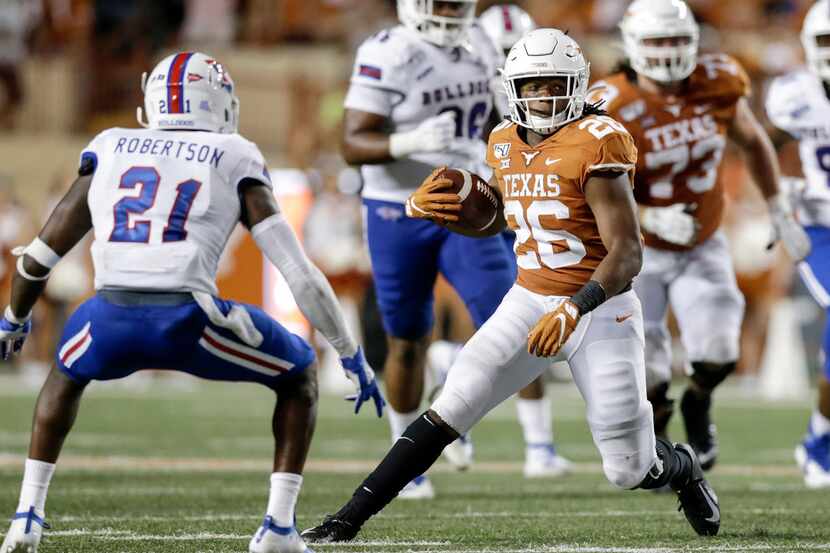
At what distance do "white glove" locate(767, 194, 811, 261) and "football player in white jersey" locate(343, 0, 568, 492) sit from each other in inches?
45.0

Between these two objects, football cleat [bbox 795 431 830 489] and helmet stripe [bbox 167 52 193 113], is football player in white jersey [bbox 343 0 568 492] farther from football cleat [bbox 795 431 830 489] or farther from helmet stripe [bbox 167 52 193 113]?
helmet stripe [bbox 167 52 193 113]

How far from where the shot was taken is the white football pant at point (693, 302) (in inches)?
261

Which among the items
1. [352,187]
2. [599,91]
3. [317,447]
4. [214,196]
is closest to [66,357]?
[214,196]

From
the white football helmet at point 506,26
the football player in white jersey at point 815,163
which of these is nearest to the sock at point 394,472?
the football player in white jersey at point 815,163

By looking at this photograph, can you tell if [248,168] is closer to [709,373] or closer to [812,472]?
[709,373]

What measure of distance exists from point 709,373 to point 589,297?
224 cm

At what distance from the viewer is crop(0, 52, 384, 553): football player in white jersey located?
450 cm

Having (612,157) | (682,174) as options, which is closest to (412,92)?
(682,174)

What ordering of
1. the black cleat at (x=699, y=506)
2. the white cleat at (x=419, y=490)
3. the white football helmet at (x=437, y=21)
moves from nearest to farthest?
the black cleat at (x=699, y=506)
the white cleat at (x=419, y=490)
the white football helmet at (x=437, y=21)

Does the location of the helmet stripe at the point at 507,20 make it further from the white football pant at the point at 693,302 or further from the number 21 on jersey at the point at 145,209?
the number 21 on jersey at the point at 145,209

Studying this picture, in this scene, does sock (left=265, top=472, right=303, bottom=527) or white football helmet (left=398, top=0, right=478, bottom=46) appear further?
white football helmet (left=398, top=0, right=478, bottom=46)

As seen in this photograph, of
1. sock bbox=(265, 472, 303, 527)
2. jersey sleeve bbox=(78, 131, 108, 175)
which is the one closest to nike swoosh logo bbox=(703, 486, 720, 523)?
sock bbox=(265, 472, 303, 527)

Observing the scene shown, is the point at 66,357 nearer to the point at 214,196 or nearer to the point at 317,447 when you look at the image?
the point at 214,196

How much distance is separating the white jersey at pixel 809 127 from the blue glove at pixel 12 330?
3.62m
